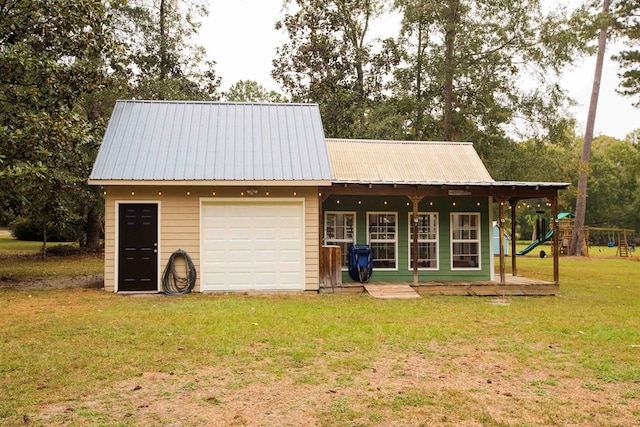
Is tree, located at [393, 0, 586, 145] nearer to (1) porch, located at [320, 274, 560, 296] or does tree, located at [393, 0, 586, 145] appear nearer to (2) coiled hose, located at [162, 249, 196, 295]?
(1) porch, located at [320, 274, 560, 296]

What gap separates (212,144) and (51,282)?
18.0ft

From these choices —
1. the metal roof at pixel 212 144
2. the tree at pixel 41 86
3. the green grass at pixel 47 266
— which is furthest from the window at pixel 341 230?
the green grass at pixel 47 266

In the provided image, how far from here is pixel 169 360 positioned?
577cm

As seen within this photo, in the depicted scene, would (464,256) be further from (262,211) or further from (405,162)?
(262,211)

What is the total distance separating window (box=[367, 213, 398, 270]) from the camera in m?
13.0

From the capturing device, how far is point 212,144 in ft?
40.8

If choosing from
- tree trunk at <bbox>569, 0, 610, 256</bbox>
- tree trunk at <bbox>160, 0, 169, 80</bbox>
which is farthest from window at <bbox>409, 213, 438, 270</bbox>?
tree trunk at <bbox>569, 0, 610, 256</bbox>

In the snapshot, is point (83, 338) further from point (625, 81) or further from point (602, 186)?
point (602, 186)

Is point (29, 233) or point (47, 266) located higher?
point (29, 233)

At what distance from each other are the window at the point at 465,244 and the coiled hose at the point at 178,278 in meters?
6.32

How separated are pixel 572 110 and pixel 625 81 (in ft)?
7.13

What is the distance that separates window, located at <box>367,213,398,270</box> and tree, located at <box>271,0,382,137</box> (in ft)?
36.9

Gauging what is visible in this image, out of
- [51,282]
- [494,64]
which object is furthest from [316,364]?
[494,64]

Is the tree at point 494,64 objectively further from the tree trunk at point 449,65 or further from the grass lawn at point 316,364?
the grass lawn at point 316,364
